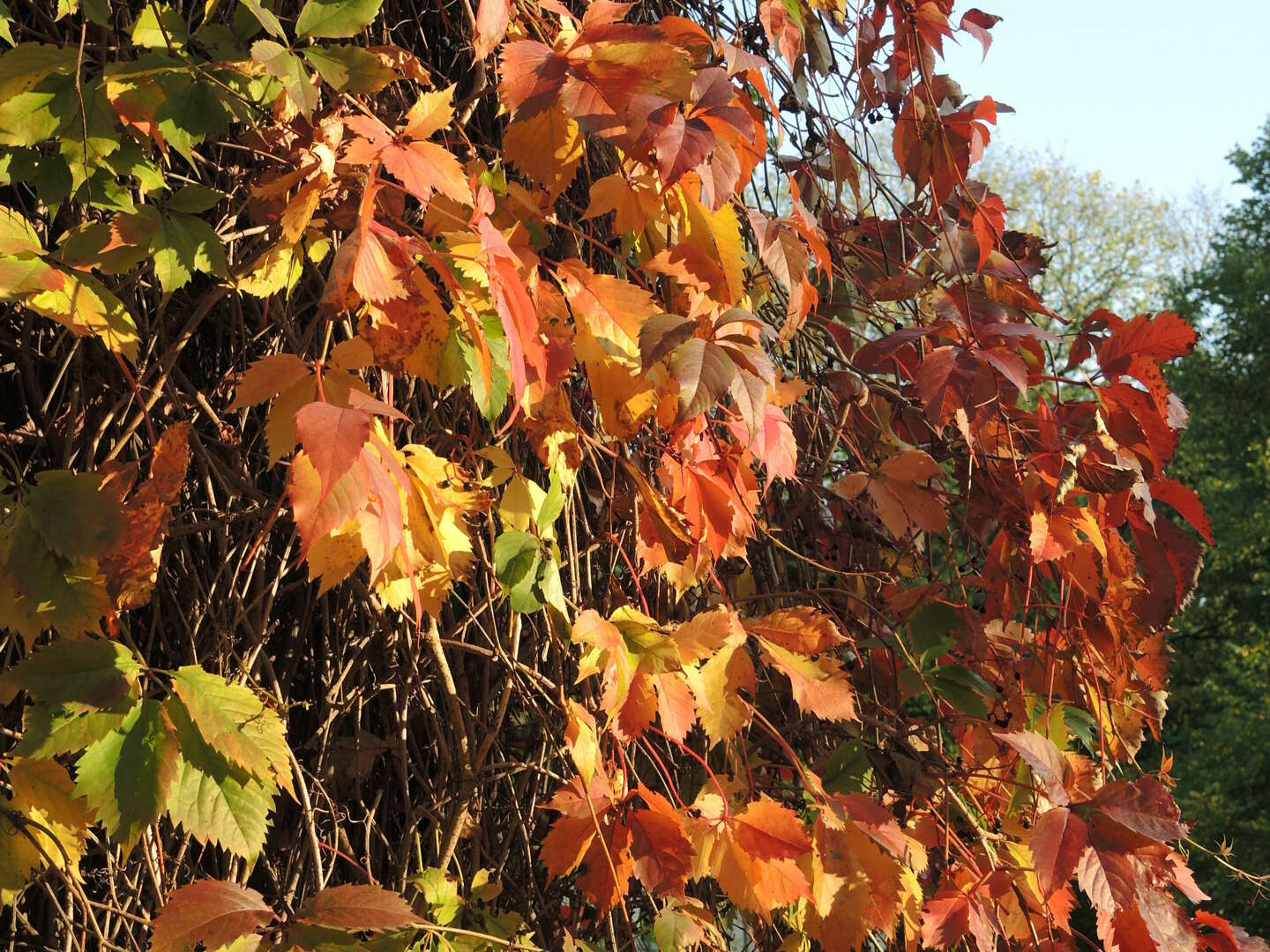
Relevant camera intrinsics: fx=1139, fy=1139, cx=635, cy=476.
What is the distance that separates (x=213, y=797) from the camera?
0.76m

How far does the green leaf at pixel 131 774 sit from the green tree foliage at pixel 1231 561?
947 centimetres

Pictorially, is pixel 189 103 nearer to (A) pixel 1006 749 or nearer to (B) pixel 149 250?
(B) pixel 149 250

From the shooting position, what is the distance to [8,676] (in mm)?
728

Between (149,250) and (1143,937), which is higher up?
(149,250)

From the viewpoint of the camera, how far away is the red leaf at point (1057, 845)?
956 millimetres

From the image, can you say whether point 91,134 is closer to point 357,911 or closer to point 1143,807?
point 357,911

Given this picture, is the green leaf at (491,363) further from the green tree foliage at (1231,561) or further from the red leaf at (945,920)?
the green tree foliage at (1231,561)

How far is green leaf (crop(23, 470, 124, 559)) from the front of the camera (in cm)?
75

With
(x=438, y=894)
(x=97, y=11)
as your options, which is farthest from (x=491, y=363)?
(x=438, y=894)

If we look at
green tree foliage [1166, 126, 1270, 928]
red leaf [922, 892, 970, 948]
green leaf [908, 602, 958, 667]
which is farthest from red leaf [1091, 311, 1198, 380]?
green tree foliage [1166, 126, 1270, 928]

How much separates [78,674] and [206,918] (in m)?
0.18

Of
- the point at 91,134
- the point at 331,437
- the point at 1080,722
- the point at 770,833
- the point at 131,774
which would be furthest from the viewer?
the point at 1080,722

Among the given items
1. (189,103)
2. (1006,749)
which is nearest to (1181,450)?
(1006,749)

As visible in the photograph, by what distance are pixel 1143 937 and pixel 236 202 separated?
1070 millimetres
